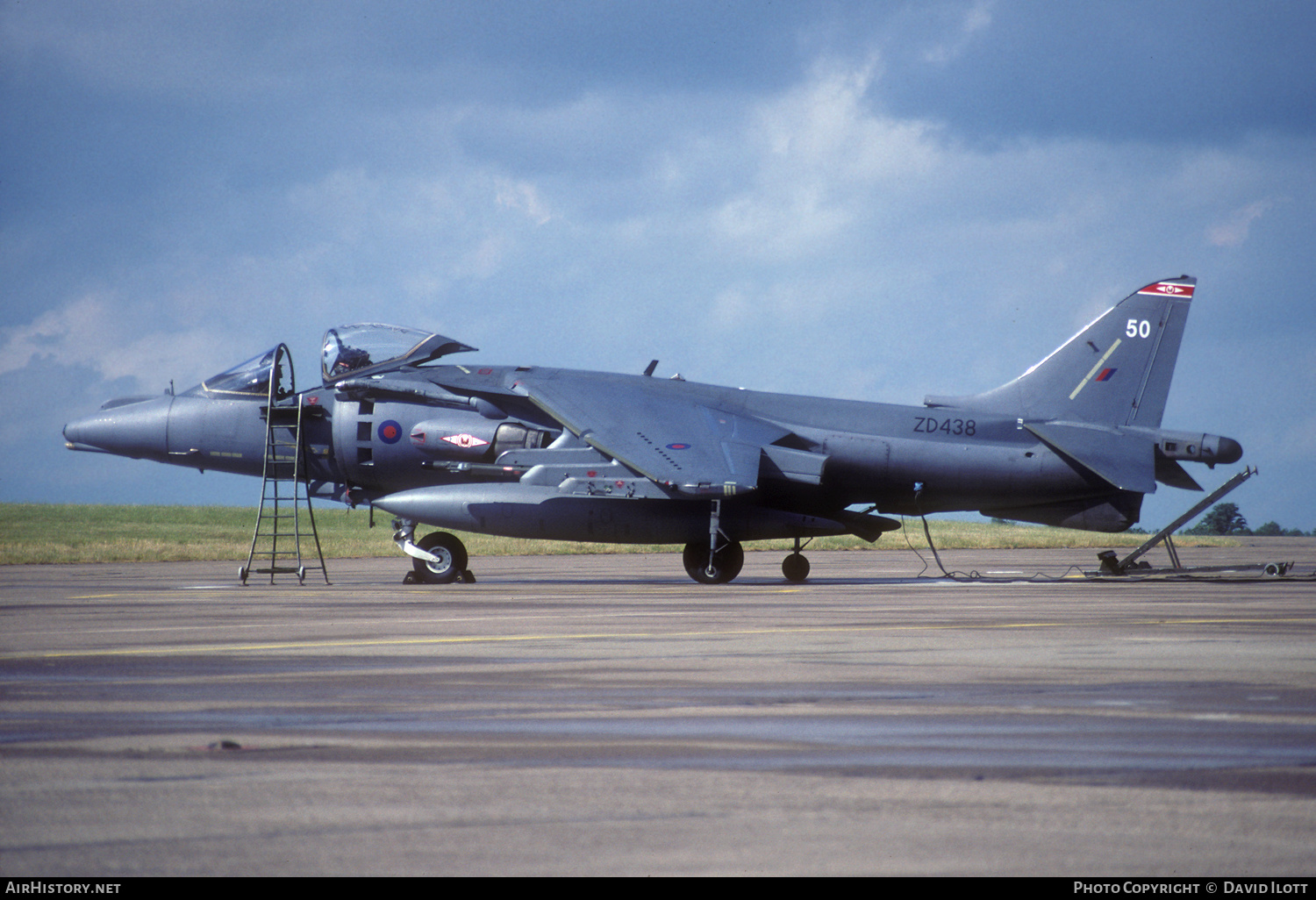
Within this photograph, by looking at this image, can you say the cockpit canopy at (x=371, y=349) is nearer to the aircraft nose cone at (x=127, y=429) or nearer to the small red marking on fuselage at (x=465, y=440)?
the small red marking on fuselage at (x=465, y=440)

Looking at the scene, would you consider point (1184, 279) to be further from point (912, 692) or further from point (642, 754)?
point (642, 754)

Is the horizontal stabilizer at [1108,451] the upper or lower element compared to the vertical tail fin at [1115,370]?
lower

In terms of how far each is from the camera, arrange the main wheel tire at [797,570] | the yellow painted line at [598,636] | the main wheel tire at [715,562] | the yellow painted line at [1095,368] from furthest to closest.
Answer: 1. the yellow painted line at [1095,368]
2. the main wheel tire at [797,570]
3. the main wheel tire at [715,562]
4. the yellow painted line at [598,636]

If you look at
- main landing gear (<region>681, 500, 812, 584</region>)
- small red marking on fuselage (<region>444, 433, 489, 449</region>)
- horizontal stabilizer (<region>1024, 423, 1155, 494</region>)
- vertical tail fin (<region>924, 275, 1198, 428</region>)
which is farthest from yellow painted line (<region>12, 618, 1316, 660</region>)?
small red marking on fuselage (<region>444, 433, 489, 449</region>)

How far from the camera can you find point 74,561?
115 feet

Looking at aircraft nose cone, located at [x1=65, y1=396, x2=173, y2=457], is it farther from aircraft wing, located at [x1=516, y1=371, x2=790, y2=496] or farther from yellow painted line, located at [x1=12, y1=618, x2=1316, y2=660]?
yellow painted line, located at [x1=12, y1=618, x2=1316, y2=660]

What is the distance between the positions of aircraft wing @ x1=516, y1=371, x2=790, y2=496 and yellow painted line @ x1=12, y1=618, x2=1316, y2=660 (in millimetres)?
8733

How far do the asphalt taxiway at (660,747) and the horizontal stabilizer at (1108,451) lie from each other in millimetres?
10024

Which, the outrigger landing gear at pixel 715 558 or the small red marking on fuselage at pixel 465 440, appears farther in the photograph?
the small red marking on fuselage at pixel 465 440

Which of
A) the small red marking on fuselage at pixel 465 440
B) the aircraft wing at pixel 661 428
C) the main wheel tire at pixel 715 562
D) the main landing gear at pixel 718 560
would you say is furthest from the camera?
the small red marking on fuselage at pixel 465 440

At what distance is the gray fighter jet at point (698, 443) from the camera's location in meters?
22.1

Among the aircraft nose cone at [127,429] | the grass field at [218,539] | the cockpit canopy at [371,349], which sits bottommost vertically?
the grass field at [218,539]

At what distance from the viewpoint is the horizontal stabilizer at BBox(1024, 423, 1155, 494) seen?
883 inches

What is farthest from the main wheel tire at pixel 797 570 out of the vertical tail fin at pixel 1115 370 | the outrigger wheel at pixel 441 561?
the outrigger wheel at pixel 441 561
